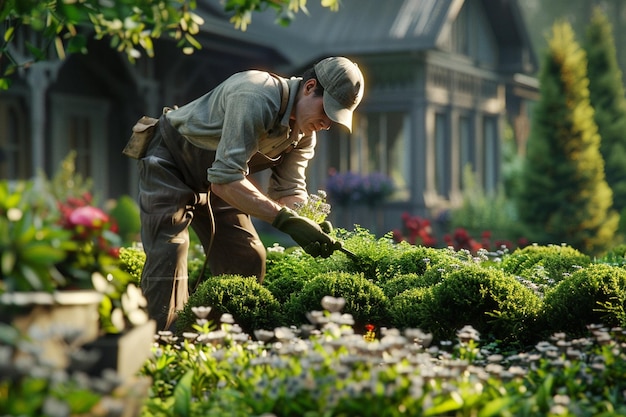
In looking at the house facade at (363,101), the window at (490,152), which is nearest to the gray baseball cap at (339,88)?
the house facade at (363,101)

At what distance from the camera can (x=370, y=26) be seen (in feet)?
56.6

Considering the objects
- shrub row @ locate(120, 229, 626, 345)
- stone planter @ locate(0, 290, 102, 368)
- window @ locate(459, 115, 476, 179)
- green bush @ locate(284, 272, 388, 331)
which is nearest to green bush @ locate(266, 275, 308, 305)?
shrub row @ locate(120, 229, 626, 345)

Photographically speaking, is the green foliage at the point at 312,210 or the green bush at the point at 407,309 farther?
the green foliage at the point at 312,210

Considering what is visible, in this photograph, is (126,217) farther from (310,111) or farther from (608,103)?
(608,103)

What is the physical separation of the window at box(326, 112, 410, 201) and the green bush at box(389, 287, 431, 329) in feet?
40.2

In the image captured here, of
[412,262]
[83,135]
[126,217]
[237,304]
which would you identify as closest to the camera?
[237,304]

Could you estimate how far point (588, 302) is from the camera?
16.4 feet

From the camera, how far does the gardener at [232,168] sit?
5.10 meters

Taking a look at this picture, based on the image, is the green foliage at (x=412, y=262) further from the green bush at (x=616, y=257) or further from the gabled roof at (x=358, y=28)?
the gabled roof at (x=358, y=28)

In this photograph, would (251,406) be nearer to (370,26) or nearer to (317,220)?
(317,220)

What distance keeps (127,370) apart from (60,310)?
334 millimetres

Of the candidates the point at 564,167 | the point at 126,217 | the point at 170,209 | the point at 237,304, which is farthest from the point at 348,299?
the point at 564,167

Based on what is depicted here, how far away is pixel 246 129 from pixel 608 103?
1681 cm

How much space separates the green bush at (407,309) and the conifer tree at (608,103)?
15815mm
